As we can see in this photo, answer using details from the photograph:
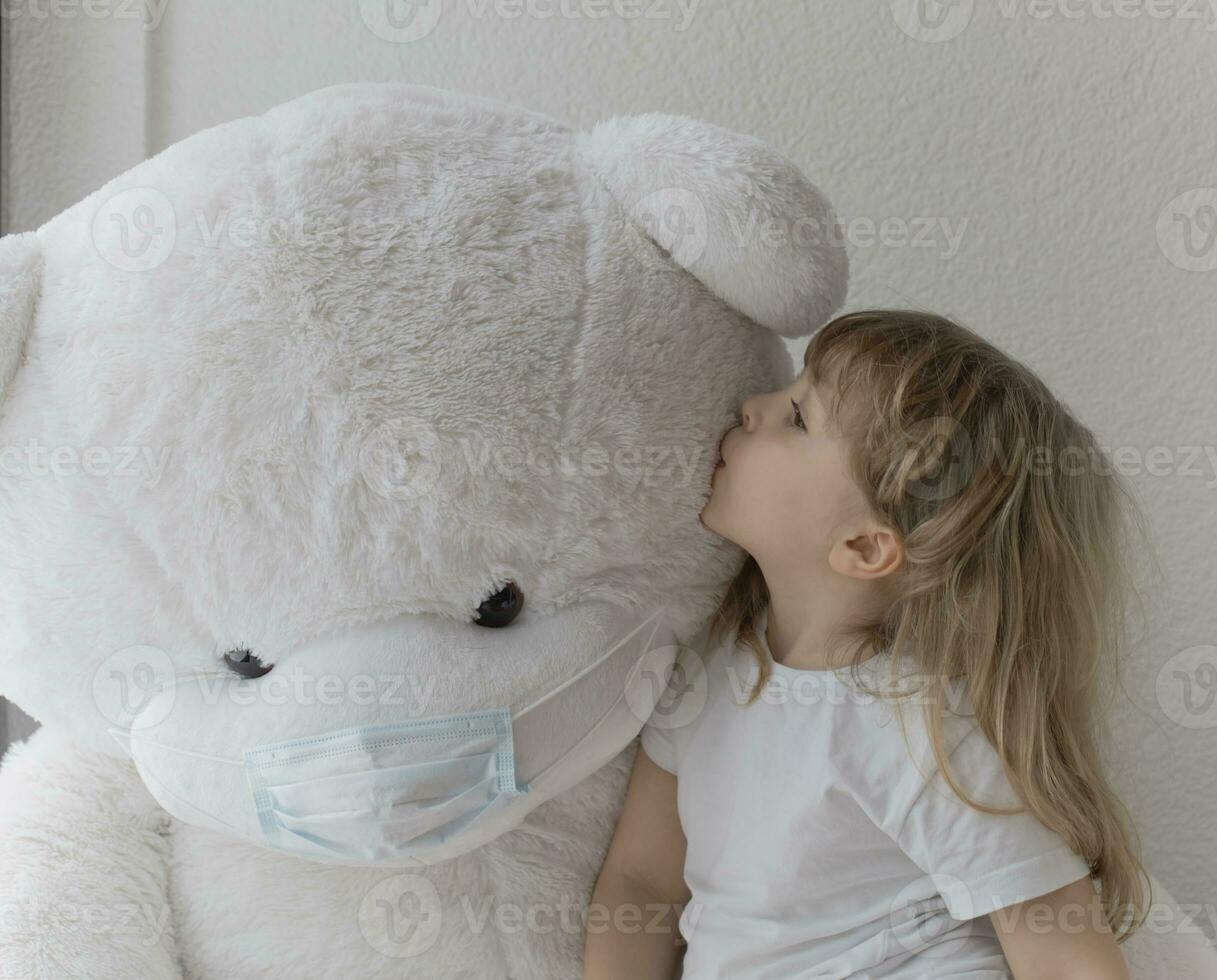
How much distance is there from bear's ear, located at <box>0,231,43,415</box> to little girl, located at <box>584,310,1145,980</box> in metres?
0.47

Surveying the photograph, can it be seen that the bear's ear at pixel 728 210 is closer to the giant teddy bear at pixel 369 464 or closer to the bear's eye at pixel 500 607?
the giant teddy bear at pixel 369 464

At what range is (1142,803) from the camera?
120 cm

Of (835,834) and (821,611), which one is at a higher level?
(821,611)

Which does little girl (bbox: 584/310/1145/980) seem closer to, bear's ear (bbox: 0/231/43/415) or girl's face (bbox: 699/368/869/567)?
girl's face (bbox: 699/368/869/567)

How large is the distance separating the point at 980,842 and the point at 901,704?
0.35 feet

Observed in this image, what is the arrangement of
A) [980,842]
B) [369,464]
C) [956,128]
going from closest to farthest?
[369,464] < [980,842] < [956,128]

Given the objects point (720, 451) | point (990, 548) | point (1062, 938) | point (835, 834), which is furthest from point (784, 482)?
point (1062, 938)

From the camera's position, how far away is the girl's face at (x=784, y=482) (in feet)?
2.69

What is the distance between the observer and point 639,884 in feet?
2.99

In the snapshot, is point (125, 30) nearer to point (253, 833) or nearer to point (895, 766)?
point (253, 833)

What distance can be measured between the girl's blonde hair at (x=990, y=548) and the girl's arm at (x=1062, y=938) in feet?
0.12

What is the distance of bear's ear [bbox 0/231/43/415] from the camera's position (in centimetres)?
75

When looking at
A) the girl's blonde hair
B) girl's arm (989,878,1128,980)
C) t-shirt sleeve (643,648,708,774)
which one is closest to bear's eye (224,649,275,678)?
t-shirt sleeve (643,648,708,774)

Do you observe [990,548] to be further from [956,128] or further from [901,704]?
[956,128]
